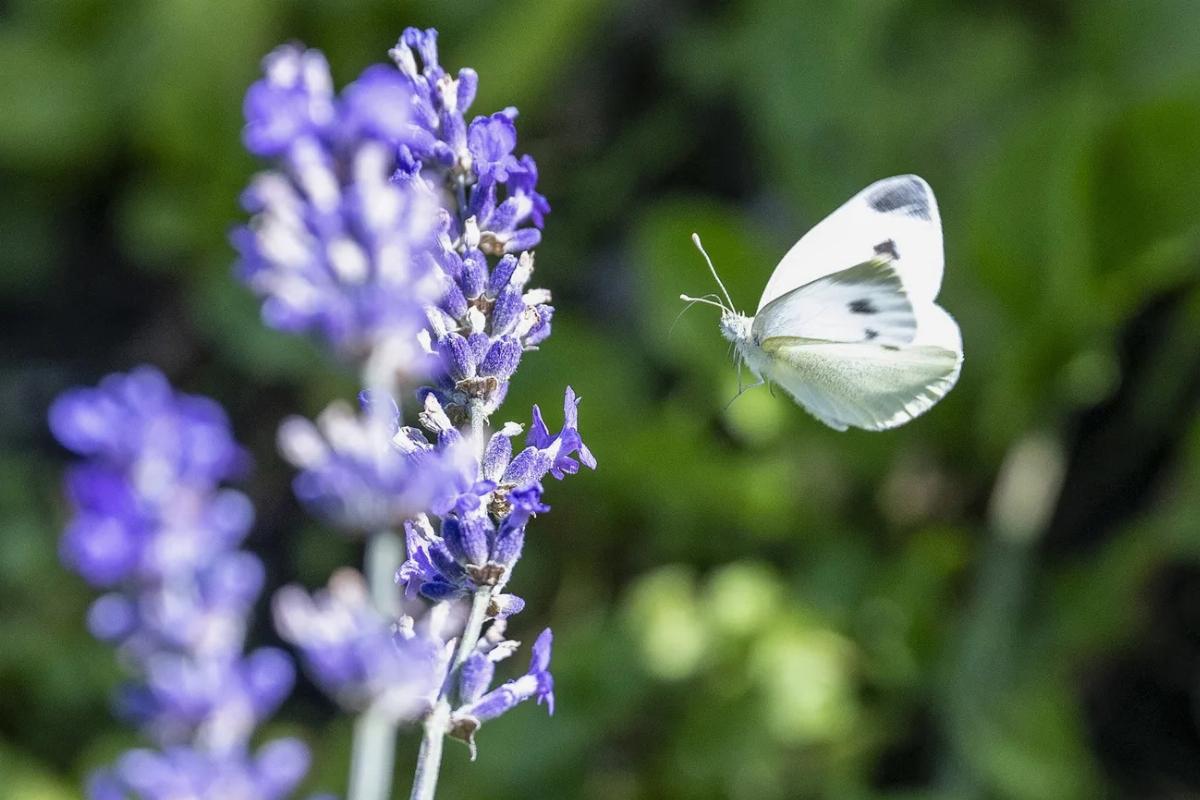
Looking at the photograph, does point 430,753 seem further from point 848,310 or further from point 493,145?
point 848,310

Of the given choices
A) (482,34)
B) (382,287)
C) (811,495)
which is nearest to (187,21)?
(482,34)

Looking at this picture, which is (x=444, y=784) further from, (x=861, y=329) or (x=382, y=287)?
(x=861, y=329)

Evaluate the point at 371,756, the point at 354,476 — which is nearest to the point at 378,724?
the point at 371,756

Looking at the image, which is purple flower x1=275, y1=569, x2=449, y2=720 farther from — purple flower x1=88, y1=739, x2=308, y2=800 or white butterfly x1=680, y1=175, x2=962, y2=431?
white butterfly x1=680, y1=175, x2=962, y2=431

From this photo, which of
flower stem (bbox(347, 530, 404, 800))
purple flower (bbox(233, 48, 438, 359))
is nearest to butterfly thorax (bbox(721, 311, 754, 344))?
purple flower (bbox(233, 48, 438, 359))

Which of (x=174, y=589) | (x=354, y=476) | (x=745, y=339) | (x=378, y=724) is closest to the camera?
(x=378, y=724)

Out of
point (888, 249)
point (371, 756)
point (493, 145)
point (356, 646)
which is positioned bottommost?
point (371, 756)

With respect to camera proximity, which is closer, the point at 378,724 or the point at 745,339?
the point at 378,724
